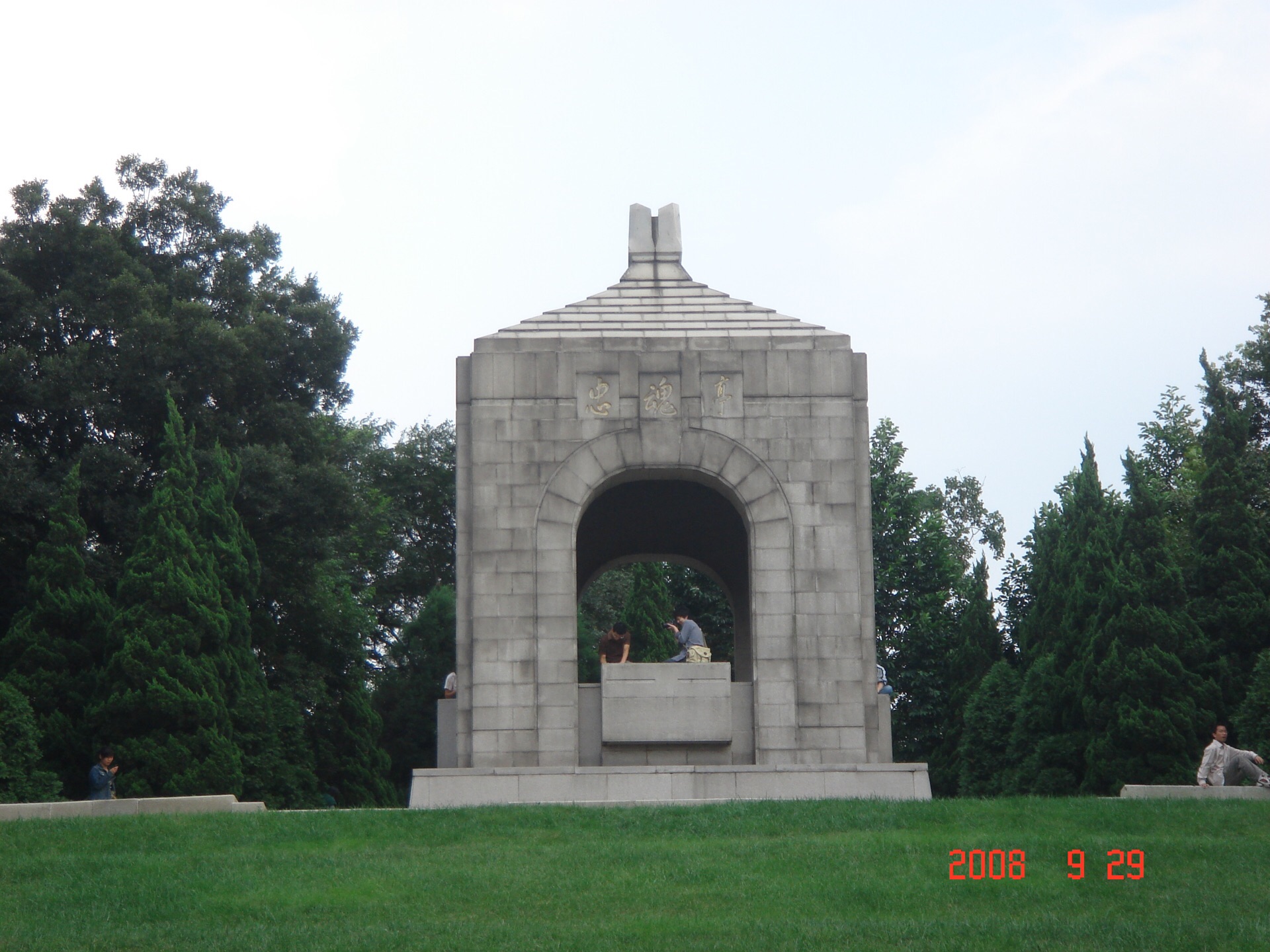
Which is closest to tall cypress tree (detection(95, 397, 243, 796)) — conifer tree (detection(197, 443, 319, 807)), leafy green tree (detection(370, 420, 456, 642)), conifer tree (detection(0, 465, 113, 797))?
conifer tree (detection(197, 443, 319, 807))

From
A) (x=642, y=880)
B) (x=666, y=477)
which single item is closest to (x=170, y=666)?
(x=666, y=477)

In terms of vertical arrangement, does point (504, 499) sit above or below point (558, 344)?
below

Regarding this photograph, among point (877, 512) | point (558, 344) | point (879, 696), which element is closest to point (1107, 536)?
point (877, 512)

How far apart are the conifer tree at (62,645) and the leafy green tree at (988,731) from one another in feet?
57.7

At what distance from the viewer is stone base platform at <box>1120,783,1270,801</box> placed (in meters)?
16.2

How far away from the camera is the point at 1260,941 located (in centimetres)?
1039

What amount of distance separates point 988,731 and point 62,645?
18289 mm

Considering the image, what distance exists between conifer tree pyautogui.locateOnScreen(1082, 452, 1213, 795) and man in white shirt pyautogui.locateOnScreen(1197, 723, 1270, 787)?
900cm

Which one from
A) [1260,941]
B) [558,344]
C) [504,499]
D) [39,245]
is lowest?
[1260,941]

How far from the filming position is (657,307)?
20609 mm

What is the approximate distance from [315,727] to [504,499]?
14.3 meters

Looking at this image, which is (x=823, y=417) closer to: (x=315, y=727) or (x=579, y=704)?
(x=579, y=704)
